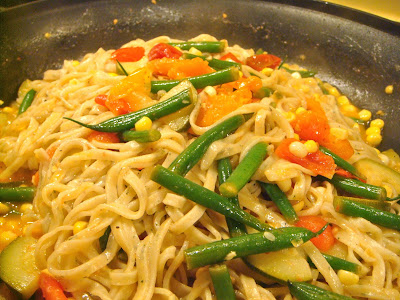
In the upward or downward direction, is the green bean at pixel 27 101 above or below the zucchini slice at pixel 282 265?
above

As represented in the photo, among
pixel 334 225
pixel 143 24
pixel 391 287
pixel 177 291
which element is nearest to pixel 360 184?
pixel 334 225

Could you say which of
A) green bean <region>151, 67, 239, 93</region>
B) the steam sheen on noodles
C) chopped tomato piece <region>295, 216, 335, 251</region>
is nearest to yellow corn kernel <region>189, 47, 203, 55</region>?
green bean <region>151, 67, 239, 93</region>

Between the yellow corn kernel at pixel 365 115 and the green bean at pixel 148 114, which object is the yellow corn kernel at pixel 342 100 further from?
the green bean at pixel 148 114

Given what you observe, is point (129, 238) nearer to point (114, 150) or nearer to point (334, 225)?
point (114, 150)

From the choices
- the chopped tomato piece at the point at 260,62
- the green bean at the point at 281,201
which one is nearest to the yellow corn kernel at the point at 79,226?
the green bean at the point at 281,201

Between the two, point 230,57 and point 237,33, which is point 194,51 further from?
point 237,33
